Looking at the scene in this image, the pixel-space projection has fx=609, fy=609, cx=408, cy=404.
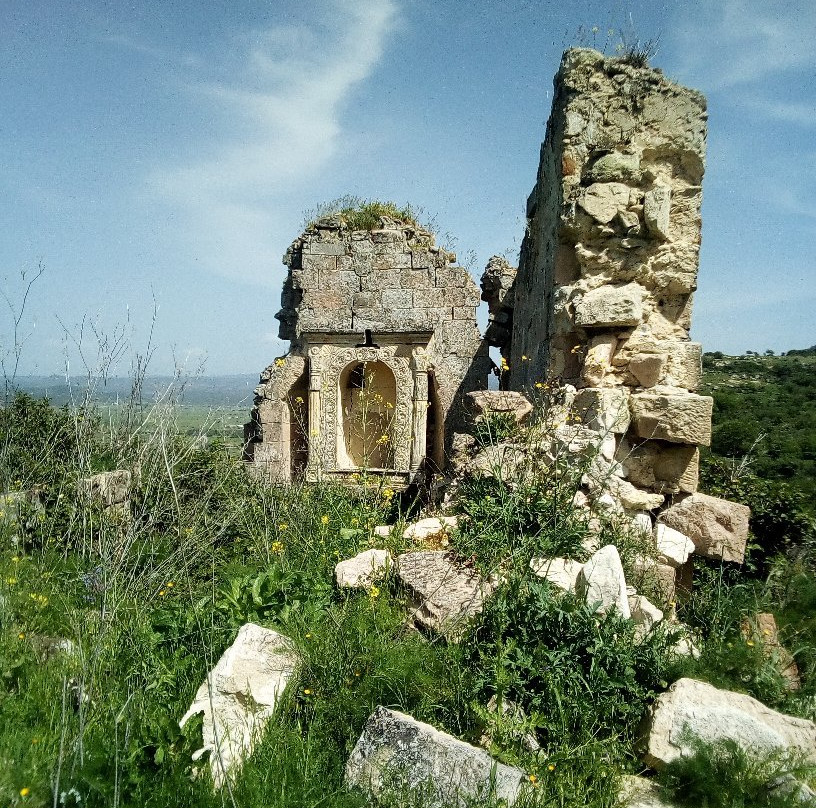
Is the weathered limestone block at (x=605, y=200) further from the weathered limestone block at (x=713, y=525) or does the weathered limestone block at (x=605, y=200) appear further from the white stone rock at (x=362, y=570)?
the white stone rock at (x=362, y=570)

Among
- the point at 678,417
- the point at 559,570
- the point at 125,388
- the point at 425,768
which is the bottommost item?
the point at 425,768

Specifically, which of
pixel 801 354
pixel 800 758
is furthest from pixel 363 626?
pixel 801 354

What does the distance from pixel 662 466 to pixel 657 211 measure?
79.9 inches

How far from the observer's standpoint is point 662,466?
15.2 ft

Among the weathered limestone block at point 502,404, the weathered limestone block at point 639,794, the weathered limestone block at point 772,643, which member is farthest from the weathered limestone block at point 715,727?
the weathered limestone block at point 502,404

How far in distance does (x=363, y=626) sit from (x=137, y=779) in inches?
43.2

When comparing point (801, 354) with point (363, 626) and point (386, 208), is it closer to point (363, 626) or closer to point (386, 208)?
point (386, 208)

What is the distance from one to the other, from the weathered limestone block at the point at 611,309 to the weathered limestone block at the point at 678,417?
676 mm

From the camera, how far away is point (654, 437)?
455 cm

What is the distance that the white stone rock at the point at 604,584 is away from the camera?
2.84 metres

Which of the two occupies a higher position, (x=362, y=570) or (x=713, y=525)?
(x=713, y=525)

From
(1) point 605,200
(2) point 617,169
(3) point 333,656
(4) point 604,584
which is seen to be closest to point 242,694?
(3) point 333,656

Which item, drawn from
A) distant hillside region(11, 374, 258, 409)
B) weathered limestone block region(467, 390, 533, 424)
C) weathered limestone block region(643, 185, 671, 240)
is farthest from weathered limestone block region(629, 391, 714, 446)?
distant hillside region(11, 374, 258, 409)

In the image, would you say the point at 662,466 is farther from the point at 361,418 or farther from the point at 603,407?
the point at 361,418
